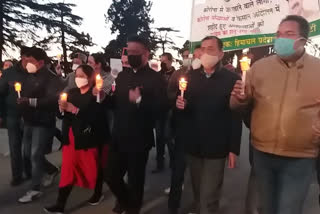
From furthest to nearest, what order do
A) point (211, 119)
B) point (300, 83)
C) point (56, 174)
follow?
point (56, 174)
point (211, 119)
point (300, 83)

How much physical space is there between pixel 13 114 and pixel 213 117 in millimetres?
3204

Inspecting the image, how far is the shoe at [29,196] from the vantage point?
16.8 feet

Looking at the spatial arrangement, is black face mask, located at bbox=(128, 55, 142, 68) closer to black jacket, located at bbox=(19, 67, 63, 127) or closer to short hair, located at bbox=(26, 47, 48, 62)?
black jacket, located at bbox=(19, 67, 63, 127)

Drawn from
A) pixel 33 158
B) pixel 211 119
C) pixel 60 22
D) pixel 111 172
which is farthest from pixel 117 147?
pixel 60 22

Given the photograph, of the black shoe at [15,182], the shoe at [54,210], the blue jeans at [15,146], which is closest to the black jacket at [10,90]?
the blue jeans at [15,146]

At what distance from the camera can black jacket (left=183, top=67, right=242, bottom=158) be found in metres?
3.87

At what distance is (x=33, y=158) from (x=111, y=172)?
4.92 ft

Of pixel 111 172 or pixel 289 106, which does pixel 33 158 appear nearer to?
pixel 111 172

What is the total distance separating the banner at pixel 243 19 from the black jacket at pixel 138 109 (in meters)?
1.45

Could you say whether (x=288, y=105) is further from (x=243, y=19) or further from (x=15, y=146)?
(x=15, y=146)

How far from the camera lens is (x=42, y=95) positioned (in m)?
5.37

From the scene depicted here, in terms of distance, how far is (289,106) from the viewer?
2979 millimetres

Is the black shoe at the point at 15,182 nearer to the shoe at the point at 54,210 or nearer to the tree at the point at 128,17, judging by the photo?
the shoe at the point at 54,210

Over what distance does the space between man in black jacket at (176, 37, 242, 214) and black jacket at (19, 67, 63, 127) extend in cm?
202
